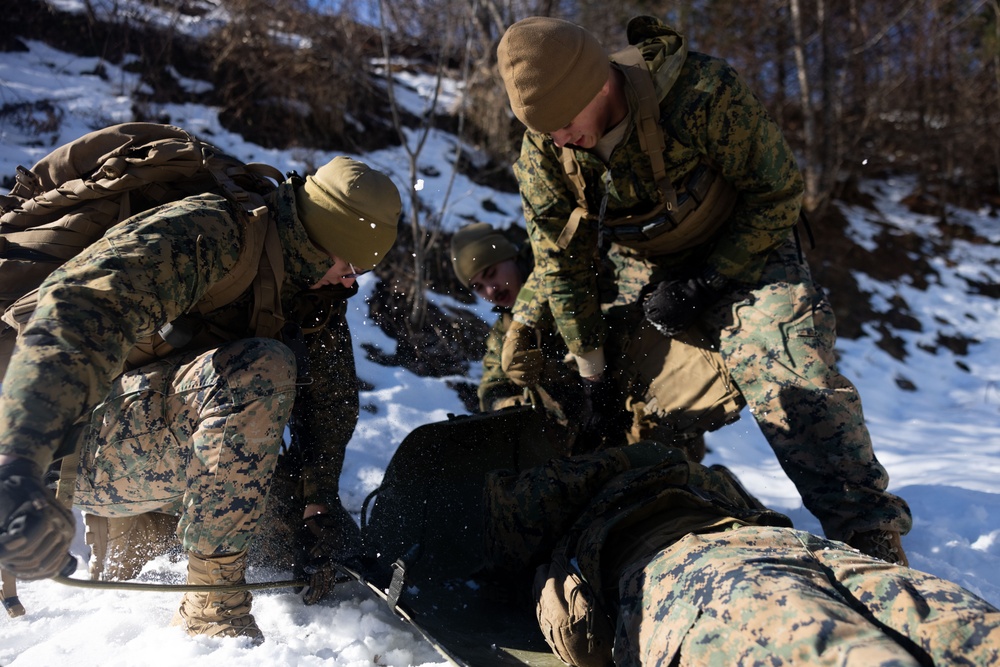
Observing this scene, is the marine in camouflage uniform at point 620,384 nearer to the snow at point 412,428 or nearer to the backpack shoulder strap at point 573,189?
the backpack shoulder strap at point 573,189

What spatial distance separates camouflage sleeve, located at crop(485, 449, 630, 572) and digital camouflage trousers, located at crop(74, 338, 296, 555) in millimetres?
690

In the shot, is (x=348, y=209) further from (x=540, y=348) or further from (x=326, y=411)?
(x=540, y=348)

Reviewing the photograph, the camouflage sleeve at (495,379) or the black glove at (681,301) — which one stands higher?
the black glove at (681,301)

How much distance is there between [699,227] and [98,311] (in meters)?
2.14

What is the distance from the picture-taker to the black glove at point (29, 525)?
5.02 feet

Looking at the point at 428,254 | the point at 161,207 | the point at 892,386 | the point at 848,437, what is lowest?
the point at 892,386

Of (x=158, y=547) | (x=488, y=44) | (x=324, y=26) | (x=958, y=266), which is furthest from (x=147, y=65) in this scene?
(x=958, y=266)

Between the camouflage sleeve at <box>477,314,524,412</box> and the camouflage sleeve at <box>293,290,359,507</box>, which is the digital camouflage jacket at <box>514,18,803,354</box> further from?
the camouflage sleeve at <box>293,290,359,507</box>

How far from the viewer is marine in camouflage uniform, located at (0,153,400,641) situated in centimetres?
166

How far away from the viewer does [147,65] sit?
6.82 m

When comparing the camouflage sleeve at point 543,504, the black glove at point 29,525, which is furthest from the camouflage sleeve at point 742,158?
the black glove at point 29,525

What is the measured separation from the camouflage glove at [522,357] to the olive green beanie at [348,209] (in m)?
1.09

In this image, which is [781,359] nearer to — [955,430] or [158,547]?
[158,547]

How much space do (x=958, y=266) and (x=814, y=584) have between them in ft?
29.4
